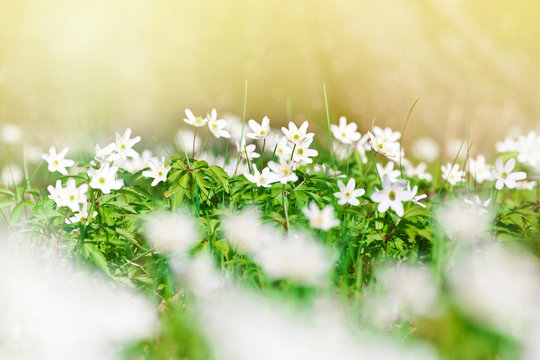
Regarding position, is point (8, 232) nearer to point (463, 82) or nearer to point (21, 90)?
point (21, 90)

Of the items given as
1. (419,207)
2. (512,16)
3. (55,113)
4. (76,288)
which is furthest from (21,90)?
(512,16)

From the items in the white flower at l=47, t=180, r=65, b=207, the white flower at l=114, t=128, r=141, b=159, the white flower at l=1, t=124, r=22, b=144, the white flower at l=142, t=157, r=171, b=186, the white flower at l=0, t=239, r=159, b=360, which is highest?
the white flower at l=114, t=128, r=141, b=159

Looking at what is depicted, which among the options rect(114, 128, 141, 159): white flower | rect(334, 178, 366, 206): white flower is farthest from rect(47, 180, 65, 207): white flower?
rect(334, 178, 366, 206): white flower

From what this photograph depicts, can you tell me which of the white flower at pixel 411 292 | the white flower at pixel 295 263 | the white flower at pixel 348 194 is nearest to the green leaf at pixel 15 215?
the white flower at pixel 295 263

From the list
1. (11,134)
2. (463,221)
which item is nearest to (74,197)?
(463,221)

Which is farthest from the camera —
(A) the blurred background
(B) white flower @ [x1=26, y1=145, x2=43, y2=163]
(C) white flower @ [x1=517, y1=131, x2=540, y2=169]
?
(A) the blurred background

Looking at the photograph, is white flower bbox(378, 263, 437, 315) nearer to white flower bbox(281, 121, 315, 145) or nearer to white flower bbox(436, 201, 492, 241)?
white flower bbox(436, 201, 492, 241)
